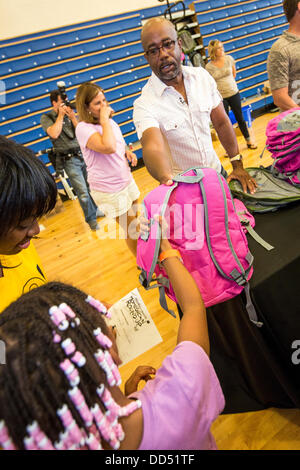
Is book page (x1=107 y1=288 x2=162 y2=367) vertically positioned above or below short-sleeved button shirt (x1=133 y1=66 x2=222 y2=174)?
below

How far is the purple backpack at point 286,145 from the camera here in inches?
50.5

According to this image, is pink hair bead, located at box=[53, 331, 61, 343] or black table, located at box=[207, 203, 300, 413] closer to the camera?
pink hair bead, located at box=[53, 331, 61, 343]

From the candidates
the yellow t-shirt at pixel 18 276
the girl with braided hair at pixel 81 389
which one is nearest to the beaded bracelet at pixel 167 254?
the girl with braided hair at pixel 81 389

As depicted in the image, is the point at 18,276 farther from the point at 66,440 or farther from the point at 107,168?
the point at 107,168

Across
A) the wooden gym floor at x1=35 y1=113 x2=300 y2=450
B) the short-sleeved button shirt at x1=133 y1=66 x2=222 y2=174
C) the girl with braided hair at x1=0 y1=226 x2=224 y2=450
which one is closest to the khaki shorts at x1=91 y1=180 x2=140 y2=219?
the wooden gym floor at x1=35 y1=113 x2=300 y2=450

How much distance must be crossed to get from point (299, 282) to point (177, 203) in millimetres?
540

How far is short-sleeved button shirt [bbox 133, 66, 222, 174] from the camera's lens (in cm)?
143

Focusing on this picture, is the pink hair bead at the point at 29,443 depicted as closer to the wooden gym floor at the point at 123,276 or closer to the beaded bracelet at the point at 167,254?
the wooden gym floor at the point at 123,276

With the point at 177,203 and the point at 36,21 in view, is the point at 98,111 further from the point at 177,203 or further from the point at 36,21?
the point at 36,21

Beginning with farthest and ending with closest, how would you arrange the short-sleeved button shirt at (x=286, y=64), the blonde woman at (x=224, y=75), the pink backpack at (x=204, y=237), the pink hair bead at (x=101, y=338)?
the blonde woman at (x=224, y=75), the short-sleeved button shirt at (x=286, y=64), the pink backpack at (x=204, y=237), the pink hair bead at (x=101, y=338)

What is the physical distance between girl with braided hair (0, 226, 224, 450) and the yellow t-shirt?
37 cm

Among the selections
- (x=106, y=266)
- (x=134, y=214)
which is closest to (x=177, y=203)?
(x=134, y=214)

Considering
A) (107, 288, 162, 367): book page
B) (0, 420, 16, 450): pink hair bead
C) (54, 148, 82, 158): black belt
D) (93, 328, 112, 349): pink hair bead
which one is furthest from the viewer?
(54, 148, 82, 158): black belt

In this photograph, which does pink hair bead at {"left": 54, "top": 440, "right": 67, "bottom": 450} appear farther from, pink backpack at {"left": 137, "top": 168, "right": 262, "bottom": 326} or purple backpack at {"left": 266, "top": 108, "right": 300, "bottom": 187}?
purple backpack at {"left": 266, "top": 108, "right": 300, "bottom": 187}
